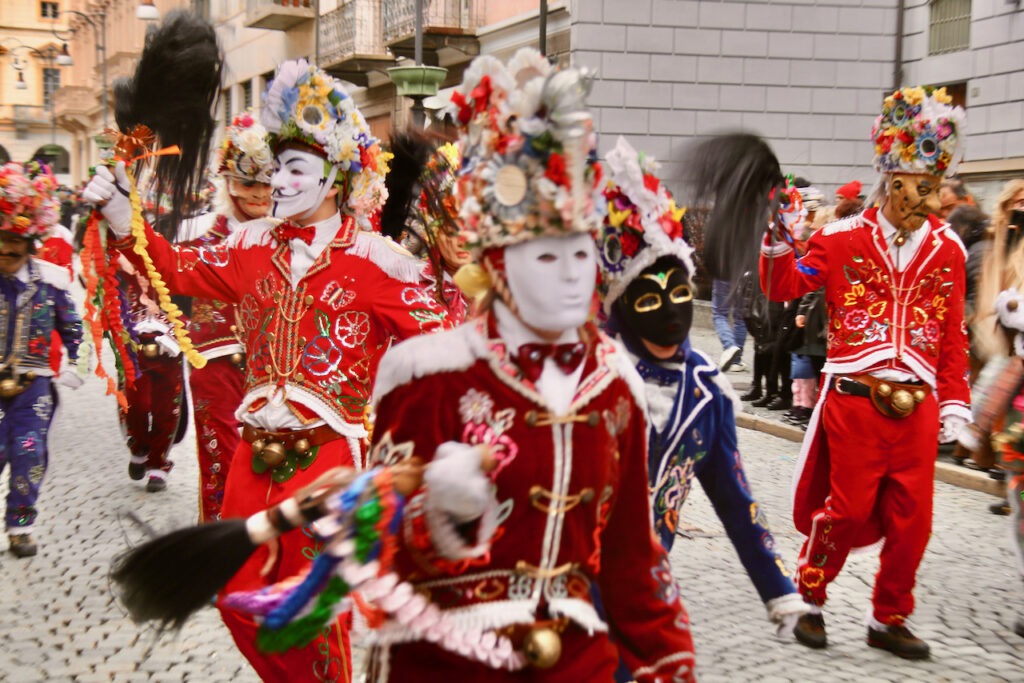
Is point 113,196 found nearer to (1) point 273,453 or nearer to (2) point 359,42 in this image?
(1) point 273,453

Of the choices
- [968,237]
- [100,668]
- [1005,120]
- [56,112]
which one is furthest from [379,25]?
[56,112]

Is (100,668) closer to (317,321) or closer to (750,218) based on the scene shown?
(317,321)

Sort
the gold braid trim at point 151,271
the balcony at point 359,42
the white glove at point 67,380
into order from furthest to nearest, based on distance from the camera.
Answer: the balcony at point 359,42, the white glove at point 67,380, the gold braid trim at point 151,271

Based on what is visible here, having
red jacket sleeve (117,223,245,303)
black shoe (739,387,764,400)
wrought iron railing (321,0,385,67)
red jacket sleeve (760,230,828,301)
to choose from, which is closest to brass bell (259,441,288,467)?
red jacket sleeve (117,223,245,303)

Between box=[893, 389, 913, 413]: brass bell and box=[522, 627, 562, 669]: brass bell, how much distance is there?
10.7ft

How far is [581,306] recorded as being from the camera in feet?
8.75

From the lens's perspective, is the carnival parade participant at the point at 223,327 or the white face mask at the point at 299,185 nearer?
the white face mask at the point at 299,185

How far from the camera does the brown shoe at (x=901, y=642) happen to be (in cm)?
536

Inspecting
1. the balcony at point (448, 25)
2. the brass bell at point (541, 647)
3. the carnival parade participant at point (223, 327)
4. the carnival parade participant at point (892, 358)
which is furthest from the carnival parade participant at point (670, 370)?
the balcony at point (448, 25)

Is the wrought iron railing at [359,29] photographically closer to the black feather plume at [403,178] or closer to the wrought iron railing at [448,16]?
the wrought iron railing at [448,16]

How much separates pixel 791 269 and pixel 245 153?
9.44 feet

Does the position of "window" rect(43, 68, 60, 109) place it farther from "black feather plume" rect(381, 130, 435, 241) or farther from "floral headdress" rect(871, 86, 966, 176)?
"floral headdress" rect(871, 86, 966, 176)

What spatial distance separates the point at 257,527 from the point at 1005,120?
15749 mm

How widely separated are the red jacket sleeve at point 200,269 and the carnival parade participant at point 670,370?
1.67 m
